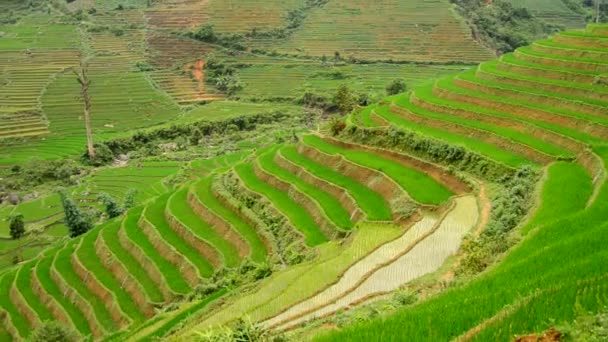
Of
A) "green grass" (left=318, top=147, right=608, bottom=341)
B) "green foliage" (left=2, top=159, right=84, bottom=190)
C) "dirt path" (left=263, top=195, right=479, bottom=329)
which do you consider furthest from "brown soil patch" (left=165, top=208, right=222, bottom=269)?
"green foliage" (left=2, top=159, right=84, bottom=190)

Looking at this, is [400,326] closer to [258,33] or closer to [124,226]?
[124,226]

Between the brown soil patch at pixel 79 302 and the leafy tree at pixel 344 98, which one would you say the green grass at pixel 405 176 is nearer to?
the brown soil patch at pixel 79 302

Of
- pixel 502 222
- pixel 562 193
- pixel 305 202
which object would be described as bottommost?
pixel 305 202

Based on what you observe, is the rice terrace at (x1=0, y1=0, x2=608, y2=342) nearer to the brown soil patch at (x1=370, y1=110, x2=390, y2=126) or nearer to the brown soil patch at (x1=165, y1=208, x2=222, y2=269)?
the brown soil patch at (x1=165, y1=208, x2=222, y2=269)

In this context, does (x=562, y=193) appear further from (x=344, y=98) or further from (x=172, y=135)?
(x=172, y=135)

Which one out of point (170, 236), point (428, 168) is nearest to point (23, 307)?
point (170, 236)

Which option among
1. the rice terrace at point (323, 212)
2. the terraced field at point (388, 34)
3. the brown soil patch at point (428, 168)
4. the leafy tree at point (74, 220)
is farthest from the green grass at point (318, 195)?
the terraced field at point (388, 34)

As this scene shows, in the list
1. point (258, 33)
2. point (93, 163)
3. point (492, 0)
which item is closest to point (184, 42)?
point (258, 33)
